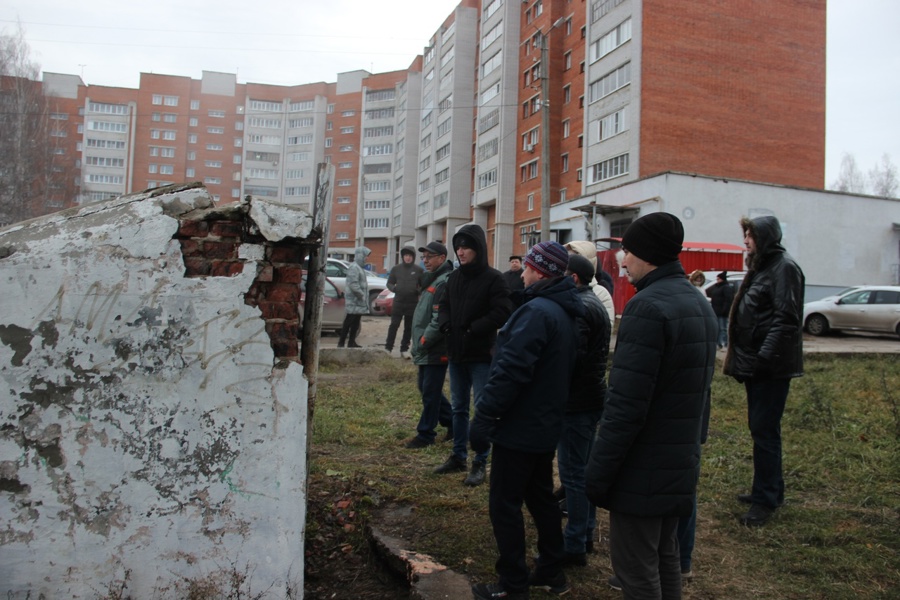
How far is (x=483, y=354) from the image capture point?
15.4ft

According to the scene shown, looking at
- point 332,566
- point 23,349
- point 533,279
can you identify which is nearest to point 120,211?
point 23,349

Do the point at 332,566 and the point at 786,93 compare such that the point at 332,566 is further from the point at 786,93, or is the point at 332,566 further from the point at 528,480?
the point at 786,93

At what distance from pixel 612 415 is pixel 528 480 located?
906mm

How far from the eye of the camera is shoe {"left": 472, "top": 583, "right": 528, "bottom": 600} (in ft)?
9.80

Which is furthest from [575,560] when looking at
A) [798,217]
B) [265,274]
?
[798,217]

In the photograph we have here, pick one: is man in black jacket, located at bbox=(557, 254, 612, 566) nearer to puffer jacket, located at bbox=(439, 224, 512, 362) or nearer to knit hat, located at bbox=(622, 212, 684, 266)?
knit hat, located at bbox=(622, 212, 684, 266)

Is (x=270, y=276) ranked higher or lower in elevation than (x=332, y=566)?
higher

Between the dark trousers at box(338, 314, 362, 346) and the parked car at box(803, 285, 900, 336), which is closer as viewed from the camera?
the dark trousers at box(338, 314, 362, 346)

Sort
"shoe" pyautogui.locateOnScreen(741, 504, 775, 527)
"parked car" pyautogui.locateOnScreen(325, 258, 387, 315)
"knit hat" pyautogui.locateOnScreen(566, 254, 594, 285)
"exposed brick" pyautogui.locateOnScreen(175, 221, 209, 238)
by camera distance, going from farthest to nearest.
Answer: "parked car" pyautogui.locateOnScreen(325, 258, 387, 315), "knit hat" pyautogui.locateOnScreen(566, 254, 594, 285), "shoe" pyautogui.locateOnScreen(741, 504, 775, 527), "exposed brick" pyautogui.locateOnScreen(175, 221, 209, 238)

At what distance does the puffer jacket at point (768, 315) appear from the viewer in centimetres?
375

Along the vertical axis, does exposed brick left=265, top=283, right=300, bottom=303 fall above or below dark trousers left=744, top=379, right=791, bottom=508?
above

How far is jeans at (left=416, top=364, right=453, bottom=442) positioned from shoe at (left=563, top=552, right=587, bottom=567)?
2111 mm

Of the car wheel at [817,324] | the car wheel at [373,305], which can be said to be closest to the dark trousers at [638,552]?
the car wheel at [817,324]

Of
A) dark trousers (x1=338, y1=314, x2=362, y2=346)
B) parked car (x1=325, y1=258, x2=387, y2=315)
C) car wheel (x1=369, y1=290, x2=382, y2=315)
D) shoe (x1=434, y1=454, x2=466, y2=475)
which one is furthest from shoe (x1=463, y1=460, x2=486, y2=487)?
car wheel (x1=369, y1=290, x2=382, y2=315)
